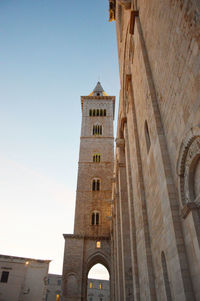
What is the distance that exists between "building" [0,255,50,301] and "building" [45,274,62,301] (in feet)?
63.0

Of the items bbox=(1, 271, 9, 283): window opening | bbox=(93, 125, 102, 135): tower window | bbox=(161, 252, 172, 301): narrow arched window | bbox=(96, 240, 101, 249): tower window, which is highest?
bbox=(93, 125, 102, 135): tower window

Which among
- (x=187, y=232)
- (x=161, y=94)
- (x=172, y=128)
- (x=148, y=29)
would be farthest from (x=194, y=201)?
(x=148, y=29)

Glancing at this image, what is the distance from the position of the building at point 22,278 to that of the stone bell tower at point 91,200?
29.1 ft

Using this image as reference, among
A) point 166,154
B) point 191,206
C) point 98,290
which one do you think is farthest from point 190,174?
point 98,290

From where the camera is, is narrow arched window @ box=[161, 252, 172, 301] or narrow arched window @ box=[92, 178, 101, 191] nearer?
narrow arched window @ box=[161, 252, 172, 301]

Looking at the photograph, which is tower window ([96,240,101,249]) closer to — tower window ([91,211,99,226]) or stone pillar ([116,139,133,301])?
tower window ([91,211,99,226])

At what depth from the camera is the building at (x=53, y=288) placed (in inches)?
1869

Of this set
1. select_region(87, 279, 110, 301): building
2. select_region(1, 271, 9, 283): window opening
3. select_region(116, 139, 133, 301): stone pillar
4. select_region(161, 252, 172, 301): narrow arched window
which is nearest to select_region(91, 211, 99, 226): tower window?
select_region(1, 271, 9, 283): window opening

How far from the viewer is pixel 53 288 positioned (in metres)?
48.1

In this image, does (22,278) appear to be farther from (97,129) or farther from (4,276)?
(97,129)

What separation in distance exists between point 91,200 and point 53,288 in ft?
93.9

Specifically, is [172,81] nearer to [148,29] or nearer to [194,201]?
[194,201]

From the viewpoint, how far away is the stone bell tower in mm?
24562

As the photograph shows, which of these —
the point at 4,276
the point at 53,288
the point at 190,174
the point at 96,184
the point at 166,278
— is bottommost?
the point at 166,278
